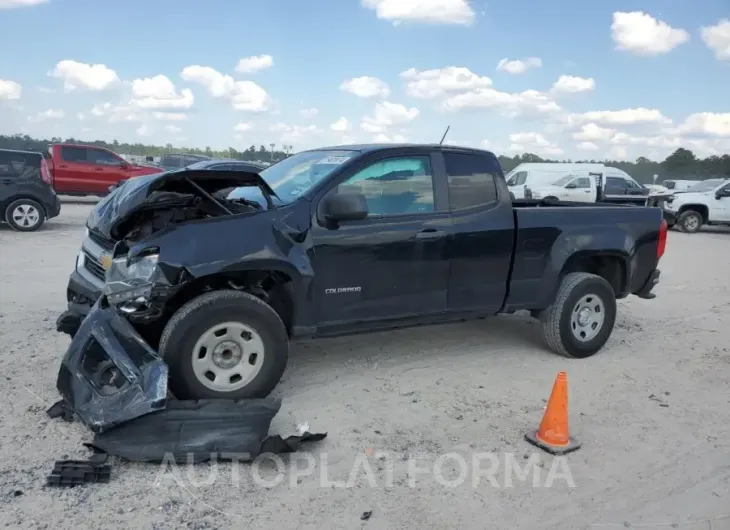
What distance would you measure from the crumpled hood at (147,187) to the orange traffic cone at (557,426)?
2.50m

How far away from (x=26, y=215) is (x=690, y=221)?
18504mm

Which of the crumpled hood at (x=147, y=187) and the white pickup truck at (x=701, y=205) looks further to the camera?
the white pickup truck at (x=701, y=205)

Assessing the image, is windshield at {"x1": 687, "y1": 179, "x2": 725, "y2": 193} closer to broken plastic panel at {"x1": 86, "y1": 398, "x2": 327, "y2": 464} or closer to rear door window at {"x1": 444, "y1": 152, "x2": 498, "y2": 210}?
rear door window at {"x1": 444, "y1": 152, "x2": 498, "y2": 210}

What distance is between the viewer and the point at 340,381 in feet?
16.7

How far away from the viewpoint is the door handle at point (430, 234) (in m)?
5.04

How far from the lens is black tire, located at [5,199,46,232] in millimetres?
12672

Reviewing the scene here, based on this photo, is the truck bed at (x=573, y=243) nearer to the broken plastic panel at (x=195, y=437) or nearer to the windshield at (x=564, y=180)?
the broken plastic panel at (x=195, y=437)

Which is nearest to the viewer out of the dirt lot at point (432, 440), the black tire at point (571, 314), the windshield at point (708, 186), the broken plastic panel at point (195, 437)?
the dirt lot at point (432, 440)

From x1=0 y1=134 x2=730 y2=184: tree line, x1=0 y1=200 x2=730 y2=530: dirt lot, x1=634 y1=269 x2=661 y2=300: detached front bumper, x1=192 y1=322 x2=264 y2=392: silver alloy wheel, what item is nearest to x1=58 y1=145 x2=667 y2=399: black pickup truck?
x1=192 y1=322 x2=264 y2=392: silver alloy wheel

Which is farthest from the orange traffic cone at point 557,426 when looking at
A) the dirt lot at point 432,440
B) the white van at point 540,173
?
the white van at point 540,173

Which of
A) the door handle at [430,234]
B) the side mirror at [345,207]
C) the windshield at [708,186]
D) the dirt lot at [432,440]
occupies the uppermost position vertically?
the windshield at [708,186]

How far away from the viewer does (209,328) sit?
416cm

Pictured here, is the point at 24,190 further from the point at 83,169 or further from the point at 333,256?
the point at 333,256

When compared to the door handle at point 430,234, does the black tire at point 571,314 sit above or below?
below
